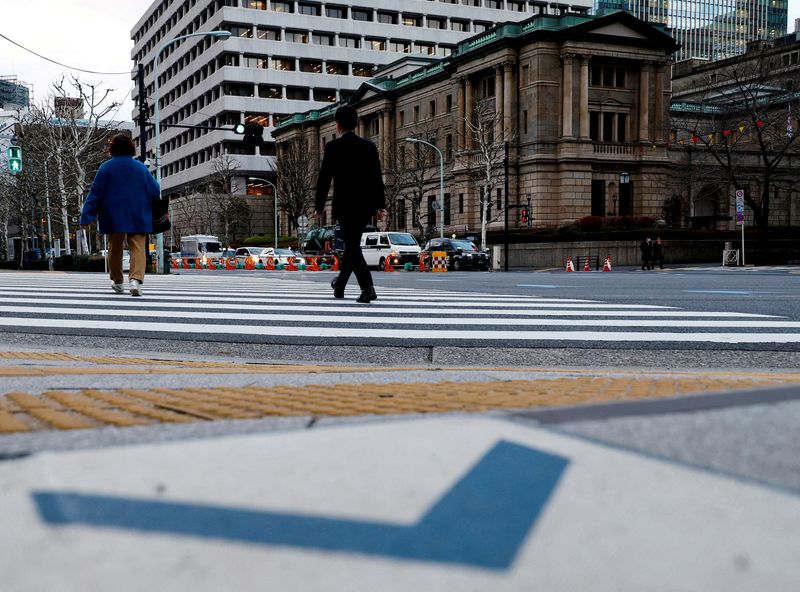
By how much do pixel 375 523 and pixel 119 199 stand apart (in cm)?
797

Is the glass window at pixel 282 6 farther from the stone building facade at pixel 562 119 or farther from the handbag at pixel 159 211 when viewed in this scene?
the handbag at pixel 159 211

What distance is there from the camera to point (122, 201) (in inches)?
337

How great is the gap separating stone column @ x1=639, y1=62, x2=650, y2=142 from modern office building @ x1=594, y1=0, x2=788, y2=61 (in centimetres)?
9538

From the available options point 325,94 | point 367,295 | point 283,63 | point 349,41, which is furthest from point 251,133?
point 349,41

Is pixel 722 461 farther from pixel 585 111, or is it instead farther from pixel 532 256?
pixel 585 111

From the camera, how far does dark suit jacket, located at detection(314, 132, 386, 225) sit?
7.81 metres

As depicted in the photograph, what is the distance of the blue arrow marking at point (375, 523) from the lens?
4.11 feet

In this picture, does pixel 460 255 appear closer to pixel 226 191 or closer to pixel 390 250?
pixel 390 250

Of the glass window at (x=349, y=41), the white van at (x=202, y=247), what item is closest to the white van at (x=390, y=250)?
the white van at (x=202, y=247)

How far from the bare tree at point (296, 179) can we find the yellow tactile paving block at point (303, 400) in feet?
229

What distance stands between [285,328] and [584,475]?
4.97 metres

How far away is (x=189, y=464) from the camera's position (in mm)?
1679

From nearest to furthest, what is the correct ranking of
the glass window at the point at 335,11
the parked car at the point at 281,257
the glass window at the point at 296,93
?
the parked car at the point at 281,257 → the glass window at the point at 296,93 → the glass window at the point at 335,11

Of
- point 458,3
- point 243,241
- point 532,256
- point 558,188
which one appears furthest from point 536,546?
point 458,3
